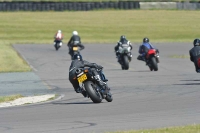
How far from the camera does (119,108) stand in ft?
46.0

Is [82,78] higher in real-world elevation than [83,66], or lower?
lower

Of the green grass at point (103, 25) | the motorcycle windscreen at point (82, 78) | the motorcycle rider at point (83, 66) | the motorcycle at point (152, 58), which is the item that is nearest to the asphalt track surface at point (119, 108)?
the motorcycle rider at point (83, 66)

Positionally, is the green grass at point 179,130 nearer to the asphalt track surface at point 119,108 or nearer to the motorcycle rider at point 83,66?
the asphalt track surface at point 119,108

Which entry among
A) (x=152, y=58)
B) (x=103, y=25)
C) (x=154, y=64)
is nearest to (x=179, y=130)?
(x=154, y=64)

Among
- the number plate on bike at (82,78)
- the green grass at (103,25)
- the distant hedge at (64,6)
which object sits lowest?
the green grass at (103,25)

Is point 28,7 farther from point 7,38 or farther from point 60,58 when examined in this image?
point 60,58


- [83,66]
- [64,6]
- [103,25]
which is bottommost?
[103,25]

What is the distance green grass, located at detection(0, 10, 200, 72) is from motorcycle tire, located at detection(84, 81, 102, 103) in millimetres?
37213

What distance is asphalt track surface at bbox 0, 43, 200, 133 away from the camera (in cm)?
Result: 1138

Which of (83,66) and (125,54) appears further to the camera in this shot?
(125,54)

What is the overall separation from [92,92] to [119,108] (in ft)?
4.38

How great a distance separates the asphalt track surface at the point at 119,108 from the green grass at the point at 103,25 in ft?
91.8

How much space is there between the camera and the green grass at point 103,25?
5550 centimetres

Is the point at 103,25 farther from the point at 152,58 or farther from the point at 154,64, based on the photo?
the point at 154,64
